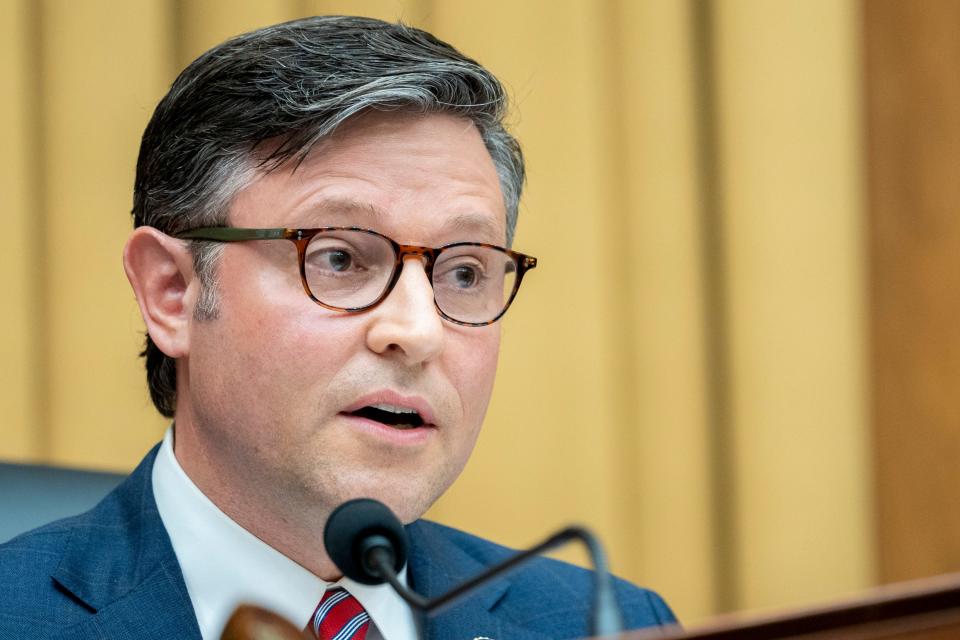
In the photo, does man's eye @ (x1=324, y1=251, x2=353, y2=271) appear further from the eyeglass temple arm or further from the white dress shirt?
the white dress shirt

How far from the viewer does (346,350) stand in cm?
112

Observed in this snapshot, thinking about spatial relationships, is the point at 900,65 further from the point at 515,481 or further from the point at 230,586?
the point at 230,586

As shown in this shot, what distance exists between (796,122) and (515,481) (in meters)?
0.90

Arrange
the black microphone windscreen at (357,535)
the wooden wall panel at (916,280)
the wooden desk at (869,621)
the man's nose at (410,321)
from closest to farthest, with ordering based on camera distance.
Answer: the wooden desk at (869,621)
the black microphone windscreen at (357,535)
the man's nose at (410,321)
the wooden wall panel at (916,280)

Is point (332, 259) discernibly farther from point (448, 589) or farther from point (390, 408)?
point (448, 589)

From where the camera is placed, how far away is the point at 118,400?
1749 mm

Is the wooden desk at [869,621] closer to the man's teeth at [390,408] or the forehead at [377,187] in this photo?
the man's teeth at [390,408]

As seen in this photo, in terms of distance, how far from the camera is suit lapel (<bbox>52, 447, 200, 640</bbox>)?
3.77 ft

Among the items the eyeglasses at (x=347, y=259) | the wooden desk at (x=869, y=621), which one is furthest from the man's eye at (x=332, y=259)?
the wooden desk at (x=869, y=621)

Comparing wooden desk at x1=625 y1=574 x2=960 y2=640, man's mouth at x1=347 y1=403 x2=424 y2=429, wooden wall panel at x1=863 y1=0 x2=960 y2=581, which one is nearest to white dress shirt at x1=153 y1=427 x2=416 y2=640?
man's mouth at x1=347 y1=403 x2=424 y2=429

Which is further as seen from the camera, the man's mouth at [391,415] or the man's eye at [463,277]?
the man's eye at [463,277]

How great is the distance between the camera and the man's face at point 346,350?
3.68 feet

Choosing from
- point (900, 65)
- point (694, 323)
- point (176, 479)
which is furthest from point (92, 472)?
point (900, 65)

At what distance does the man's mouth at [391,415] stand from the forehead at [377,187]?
0.58 ft
